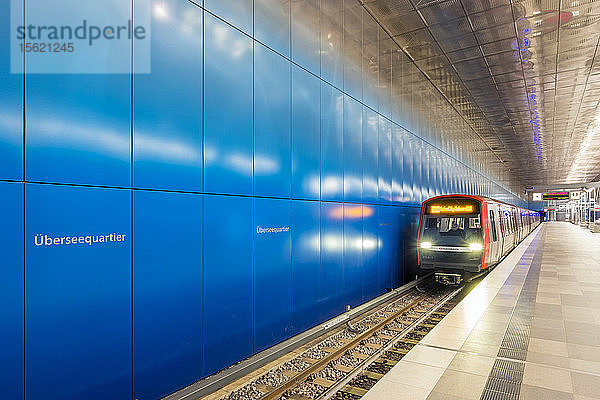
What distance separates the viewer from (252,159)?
538 cm

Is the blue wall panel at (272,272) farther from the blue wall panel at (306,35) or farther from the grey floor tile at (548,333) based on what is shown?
the grey floor tile at (548,333)

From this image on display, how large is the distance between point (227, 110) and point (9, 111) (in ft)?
8.15

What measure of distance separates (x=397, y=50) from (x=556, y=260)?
33.5 feet

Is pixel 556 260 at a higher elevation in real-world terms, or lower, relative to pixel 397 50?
lower

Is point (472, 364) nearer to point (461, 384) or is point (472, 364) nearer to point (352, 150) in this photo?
point (461, 384)

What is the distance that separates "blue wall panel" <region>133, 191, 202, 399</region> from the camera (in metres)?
3.88

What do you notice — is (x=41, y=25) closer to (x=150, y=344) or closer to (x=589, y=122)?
(x=150, y=344)

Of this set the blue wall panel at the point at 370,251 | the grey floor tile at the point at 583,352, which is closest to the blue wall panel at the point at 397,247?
the blue wall panel at the point at 370,251

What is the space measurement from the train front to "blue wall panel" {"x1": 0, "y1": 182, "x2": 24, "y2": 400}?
1005cm

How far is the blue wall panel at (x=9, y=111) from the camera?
9.45 ft

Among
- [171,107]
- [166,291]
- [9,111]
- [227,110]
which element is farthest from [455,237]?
[9,111]

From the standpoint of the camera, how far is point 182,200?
433 centimetres

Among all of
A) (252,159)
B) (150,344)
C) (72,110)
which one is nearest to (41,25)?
(72,110)

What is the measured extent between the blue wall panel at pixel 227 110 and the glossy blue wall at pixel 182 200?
0.02 meters
